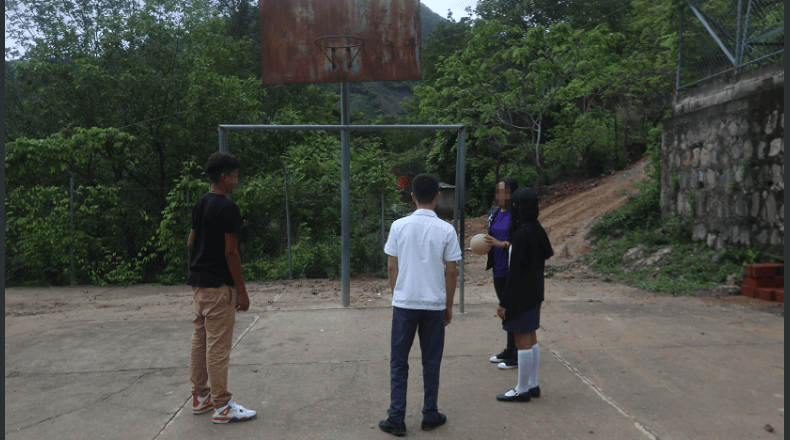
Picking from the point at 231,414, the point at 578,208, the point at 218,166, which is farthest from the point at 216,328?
the point at 578,208

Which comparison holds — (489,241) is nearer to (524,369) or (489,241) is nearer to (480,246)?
(480,246)

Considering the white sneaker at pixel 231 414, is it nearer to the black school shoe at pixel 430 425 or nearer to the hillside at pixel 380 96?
the black school shoe at pixel 430 425

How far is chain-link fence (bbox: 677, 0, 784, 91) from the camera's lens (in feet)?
28.7

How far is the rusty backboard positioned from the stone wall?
5.49 metres

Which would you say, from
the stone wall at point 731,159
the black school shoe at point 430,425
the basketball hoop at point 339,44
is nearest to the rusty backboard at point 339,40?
the basketball hoop at point 339,44

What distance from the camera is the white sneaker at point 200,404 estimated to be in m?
3.66

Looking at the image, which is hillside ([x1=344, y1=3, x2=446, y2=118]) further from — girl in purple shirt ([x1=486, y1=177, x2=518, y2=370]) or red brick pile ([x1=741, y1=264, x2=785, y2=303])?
girl in purple shirt ([x1=486, y1=177, x2=518, y2=370])

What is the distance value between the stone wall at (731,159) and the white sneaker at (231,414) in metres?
8.04

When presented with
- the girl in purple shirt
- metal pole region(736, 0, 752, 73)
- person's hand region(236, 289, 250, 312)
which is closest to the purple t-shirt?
the girl in purple shirt

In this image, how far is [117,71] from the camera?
1313cm

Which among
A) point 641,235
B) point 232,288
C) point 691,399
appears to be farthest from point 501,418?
point 641,235

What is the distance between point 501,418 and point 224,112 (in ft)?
37.7

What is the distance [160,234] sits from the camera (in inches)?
410

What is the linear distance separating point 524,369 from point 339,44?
16.6 ft
